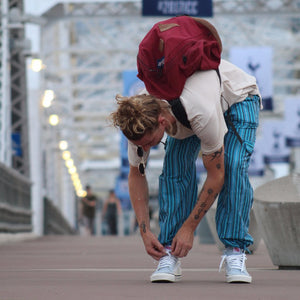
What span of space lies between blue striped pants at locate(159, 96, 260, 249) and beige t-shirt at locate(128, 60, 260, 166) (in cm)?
11

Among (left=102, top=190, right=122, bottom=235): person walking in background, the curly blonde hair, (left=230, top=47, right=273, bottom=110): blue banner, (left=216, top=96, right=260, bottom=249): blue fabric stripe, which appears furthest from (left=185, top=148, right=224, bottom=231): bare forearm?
(left=102, top=190, right=122, bottom=235): person walking in background

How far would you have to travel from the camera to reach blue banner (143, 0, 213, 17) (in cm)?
1823

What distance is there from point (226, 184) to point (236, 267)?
0.47 m

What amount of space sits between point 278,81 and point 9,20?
27.6 meters

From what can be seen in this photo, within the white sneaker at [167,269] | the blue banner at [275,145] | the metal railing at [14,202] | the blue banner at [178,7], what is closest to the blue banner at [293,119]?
the blue banner at [275,145]

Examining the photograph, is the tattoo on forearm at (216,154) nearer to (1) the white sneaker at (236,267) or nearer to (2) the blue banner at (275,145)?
(1) the white sneaker at (236,267)

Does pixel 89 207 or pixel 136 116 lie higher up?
pixel 136 116

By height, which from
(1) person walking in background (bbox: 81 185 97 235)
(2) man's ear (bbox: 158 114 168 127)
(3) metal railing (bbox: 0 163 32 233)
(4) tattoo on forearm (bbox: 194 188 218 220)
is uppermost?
(2) man's ear (bbox: 158 114 168 127)

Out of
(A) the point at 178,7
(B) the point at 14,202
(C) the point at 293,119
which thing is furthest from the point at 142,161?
(C) the point at 293,119

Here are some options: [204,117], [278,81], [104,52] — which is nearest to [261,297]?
[204,117]

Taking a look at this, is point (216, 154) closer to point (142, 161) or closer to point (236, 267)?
point (142, 161)

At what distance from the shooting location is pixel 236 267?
5172 millimetres

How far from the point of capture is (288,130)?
3153 centimetres

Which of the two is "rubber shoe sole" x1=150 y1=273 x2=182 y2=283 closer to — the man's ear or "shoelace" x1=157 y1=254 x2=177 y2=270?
"shoelace" x1=157 y1=254 x2=177 y2=270
